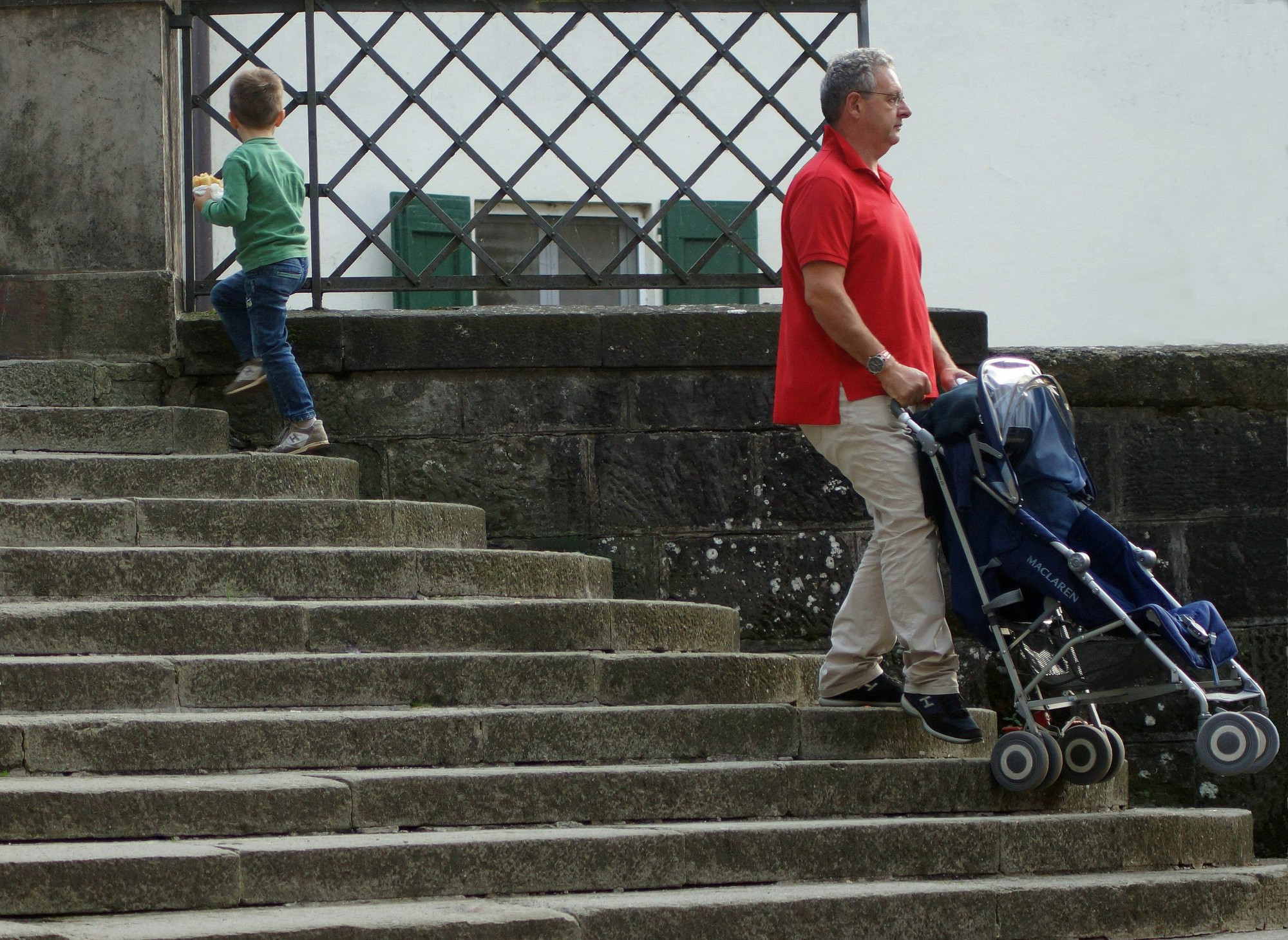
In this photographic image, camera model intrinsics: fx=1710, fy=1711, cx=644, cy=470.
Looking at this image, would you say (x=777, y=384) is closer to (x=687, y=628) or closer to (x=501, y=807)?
(x=687, y=628)

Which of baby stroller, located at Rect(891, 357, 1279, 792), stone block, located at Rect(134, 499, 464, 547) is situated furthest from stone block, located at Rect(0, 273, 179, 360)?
baby stroller, located at Rect(891, 357, 1279, 792)

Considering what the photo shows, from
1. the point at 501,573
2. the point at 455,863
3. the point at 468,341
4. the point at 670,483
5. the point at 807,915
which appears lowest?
the point at 807,915

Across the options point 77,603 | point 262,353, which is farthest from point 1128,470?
point 77,603

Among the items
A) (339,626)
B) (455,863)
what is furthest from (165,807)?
(339,626)

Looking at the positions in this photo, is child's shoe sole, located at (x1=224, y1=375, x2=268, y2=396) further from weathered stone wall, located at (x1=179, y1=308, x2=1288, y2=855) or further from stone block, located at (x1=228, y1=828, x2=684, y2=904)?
stone block, located at (x1=228, y1=828, x2=684, y2=904)

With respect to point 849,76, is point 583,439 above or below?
below

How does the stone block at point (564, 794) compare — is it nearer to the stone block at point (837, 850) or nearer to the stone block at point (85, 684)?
the stone block at point (837, 850)

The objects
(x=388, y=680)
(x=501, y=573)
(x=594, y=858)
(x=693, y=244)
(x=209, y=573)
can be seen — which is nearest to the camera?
(x=594, y=858)

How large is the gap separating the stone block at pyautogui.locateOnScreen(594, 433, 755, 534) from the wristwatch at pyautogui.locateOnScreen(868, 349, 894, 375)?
178 cm

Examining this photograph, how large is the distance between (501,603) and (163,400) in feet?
6.30

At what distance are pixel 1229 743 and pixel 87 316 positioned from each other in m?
4.04

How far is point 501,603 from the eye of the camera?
15.1 feet

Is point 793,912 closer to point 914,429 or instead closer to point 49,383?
point 914,429

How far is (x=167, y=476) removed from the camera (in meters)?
5.21
